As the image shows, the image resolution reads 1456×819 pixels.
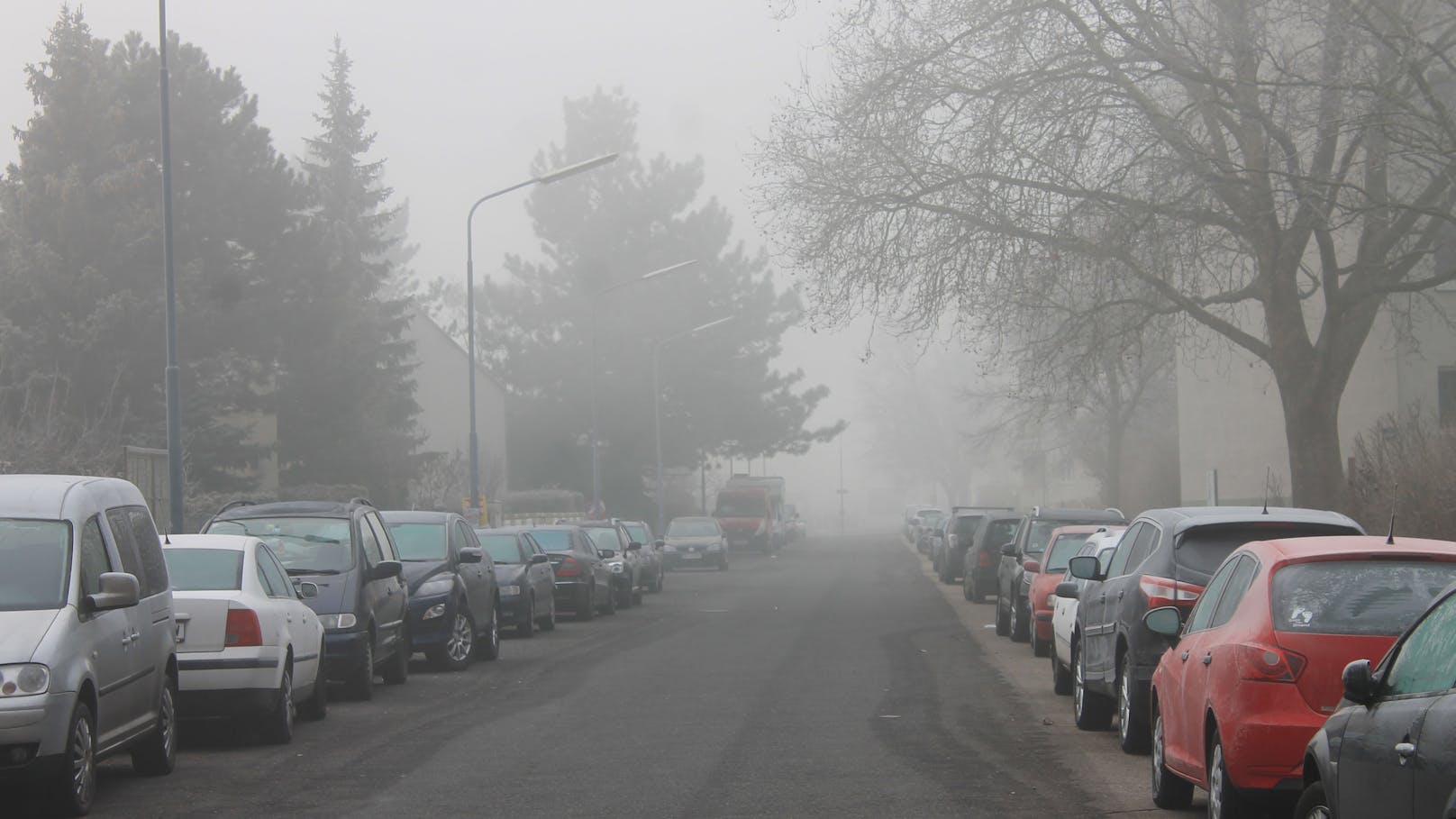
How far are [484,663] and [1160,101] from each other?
13.2 meters

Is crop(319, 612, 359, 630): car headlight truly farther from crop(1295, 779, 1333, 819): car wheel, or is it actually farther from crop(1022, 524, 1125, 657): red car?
crop(1295, 779, 1333, 819): car wheel

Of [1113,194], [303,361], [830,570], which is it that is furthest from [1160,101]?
[303,361]

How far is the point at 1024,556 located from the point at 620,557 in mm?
10190

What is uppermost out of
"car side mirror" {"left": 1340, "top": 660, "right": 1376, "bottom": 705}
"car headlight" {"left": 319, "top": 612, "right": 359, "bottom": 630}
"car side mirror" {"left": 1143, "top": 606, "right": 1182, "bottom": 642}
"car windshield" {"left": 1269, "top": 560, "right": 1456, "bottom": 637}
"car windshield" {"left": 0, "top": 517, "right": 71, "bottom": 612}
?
"car windshield" {"left": 0, "top": 517, "right": 71, "bottom": 612}

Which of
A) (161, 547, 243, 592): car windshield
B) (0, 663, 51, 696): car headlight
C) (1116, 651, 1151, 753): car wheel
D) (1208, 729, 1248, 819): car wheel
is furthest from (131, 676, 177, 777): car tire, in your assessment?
(1208, 729, 1248, 819): car wheel

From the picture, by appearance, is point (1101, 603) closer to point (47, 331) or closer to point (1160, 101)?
point (1160, 101)

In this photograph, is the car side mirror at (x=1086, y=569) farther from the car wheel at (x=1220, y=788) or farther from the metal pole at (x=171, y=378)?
the metal pole at (x=171, y=378)

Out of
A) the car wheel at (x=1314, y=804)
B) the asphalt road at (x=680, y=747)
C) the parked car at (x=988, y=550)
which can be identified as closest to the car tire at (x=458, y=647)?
the asphalt road at (x=680, y=747)

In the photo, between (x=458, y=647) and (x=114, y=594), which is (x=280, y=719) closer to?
(x=114, y=594)

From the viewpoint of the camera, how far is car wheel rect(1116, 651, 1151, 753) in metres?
11.0

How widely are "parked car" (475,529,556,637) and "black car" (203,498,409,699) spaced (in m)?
6.37

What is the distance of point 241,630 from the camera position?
11.9 meters

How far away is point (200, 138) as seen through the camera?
42281 millimetres

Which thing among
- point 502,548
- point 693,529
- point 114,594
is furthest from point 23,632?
point 693,529
